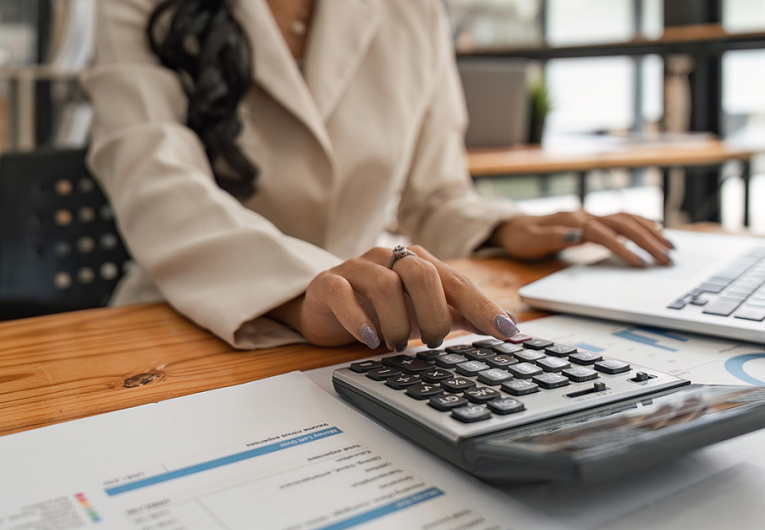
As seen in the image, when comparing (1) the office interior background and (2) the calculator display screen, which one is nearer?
(2) the calculator display screen

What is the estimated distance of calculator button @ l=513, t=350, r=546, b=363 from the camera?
0.38 metres

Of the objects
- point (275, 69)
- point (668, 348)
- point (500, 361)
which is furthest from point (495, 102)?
point (500, 361)

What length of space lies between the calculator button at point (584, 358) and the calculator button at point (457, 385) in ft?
0.25

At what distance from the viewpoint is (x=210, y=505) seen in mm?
266

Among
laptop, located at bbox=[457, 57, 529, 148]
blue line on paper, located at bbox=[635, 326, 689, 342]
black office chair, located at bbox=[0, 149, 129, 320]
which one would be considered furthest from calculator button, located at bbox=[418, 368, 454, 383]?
laptop, located at bbox=[457, 57, 529, 148]

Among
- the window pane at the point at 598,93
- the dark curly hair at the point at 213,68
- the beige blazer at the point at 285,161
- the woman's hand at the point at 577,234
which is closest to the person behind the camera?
the beige blazer at the point at 285,161

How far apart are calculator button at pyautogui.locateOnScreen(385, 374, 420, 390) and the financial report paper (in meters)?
0.02

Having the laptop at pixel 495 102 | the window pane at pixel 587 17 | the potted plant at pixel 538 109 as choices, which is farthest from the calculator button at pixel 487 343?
the window pane at pixel 587 17

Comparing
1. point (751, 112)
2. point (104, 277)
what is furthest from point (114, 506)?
point (751, 112)

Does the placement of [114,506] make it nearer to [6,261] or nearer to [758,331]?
[758,331]

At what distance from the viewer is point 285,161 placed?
860 mm

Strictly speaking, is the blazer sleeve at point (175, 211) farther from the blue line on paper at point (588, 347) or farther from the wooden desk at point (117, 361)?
A: the blue line on paper at point (588, 347)

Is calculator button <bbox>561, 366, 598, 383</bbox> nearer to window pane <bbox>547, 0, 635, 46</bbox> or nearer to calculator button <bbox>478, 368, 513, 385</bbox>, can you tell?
calculator button <bbox>478, 368, 513, 385</bbox>

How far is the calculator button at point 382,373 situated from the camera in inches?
14.6
